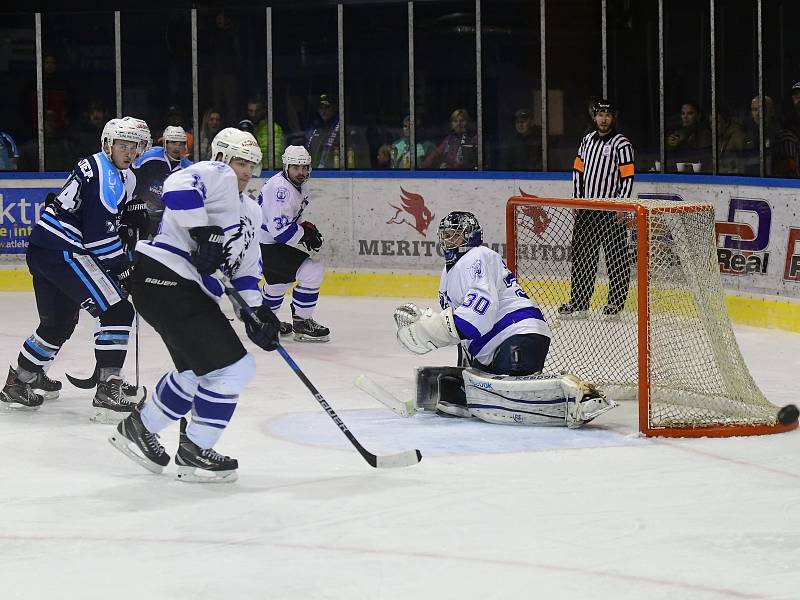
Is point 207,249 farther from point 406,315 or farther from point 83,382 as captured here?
point 83,382

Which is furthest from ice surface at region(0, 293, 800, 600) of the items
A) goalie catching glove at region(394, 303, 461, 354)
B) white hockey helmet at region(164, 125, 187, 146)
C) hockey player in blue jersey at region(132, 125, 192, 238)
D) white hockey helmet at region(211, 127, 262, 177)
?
white hockey helmet at region(164, 125, 187, 146)

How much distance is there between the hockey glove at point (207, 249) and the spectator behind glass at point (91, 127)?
638 cm

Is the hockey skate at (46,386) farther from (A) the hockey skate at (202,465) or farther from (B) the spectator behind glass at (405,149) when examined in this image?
(B) the spectator behind glass at (405,149)

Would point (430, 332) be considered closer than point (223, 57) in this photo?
Yes

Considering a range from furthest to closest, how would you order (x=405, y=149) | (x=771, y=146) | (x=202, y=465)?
1. (x=405, y=149)
2. (x=771, y=146)
3. (x=202, y=465)

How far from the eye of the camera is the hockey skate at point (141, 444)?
4.65 meters

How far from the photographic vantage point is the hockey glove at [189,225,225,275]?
4.45m

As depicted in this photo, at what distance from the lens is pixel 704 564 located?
365cm

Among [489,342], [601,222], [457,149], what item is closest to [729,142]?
[601,222]

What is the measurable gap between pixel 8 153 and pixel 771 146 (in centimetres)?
507

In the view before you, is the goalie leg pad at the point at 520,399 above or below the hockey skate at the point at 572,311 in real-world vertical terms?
below

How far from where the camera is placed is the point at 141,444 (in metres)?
4.65

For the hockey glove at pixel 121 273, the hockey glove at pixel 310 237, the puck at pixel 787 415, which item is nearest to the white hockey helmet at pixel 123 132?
the hockey glove at pixel 121 273

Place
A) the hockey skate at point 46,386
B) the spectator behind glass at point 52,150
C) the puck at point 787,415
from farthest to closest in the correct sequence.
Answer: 1. the spectator behind glass at point 52,150
2. the hockey skate at point 46,386
3. the puck at point 787,415
